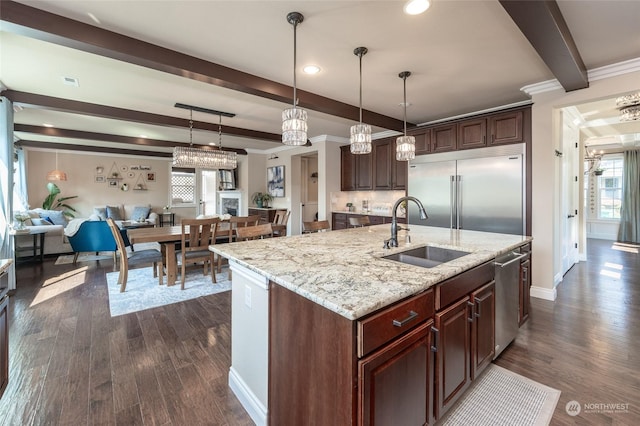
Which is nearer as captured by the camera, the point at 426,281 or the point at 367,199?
the point at 426,281

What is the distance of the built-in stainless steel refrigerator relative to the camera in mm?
3691

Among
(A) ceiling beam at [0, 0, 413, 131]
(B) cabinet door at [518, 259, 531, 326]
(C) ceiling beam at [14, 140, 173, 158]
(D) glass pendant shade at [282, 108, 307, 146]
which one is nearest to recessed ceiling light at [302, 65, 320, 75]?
(A) ceiling beam at [0, 0, 413, 131]

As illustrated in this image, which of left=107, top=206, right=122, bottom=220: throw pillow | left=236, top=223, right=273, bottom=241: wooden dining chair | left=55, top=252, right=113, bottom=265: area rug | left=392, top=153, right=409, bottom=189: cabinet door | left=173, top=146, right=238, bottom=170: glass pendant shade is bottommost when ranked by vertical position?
left=55, top=252, right=113, bottom=265: area rug

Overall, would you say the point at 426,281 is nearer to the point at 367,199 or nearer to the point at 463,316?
the point at 463,316

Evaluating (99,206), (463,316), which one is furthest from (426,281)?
(99,206)

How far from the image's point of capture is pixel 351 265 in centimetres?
159

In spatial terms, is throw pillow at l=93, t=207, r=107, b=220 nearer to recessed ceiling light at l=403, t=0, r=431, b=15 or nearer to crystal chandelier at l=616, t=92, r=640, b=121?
recessed ceiling light at l=403, t=0, r=431, b=15

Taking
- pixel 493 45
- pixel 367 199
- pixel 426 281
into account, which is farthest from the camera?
pixel 367 199

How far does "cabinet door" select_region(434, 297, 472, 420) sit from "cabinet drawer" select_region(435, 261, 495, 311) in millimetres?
43

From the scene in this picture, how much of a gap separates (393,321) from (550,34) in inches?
93.5

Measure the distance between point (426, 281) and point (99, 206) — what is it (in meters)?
10.0

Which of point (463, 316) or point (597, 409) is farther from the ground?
point (463, 316)

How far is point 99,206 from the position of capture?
8.38 m

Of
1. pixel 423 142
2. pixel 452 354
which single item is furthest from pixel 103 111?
pixel 452 354
